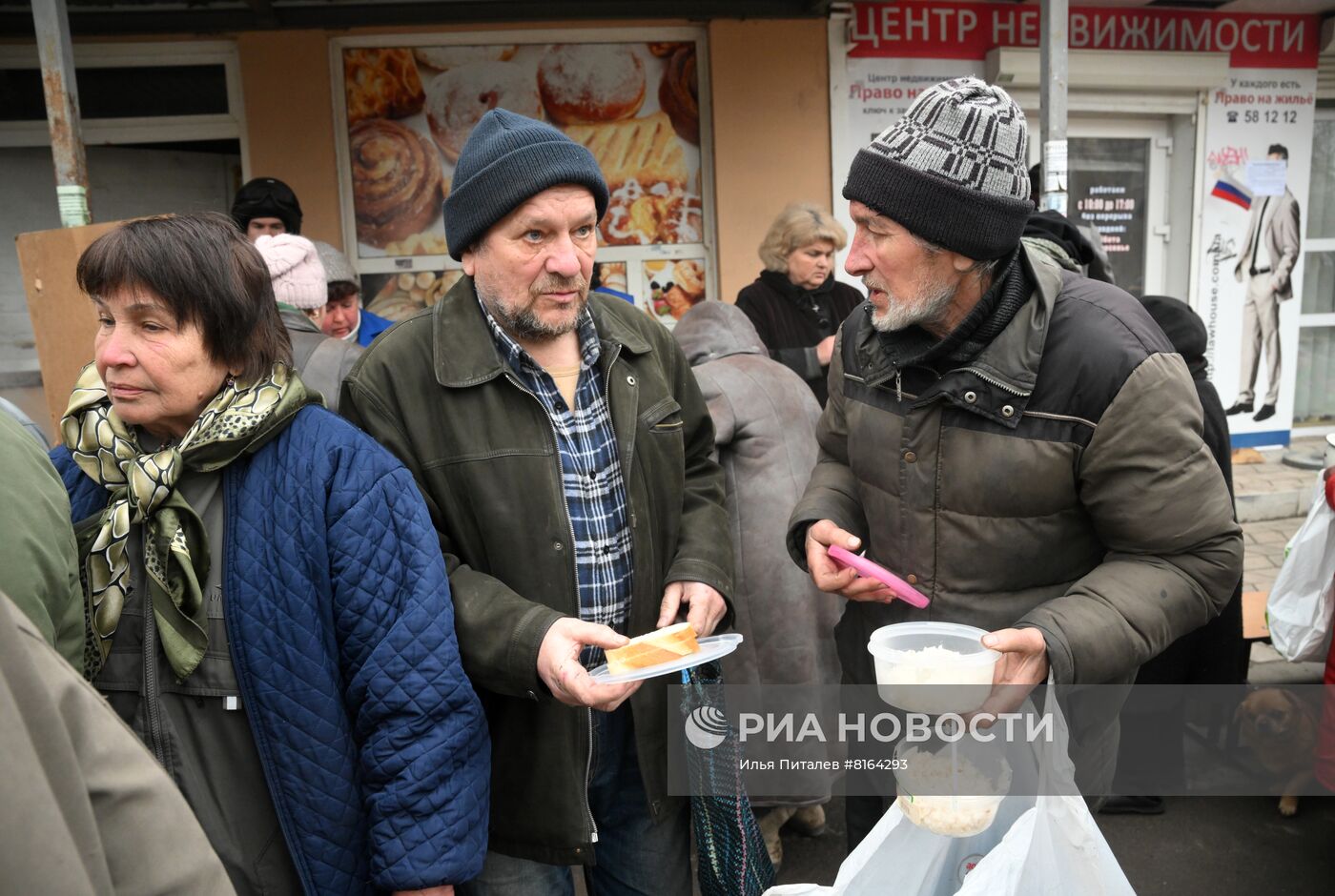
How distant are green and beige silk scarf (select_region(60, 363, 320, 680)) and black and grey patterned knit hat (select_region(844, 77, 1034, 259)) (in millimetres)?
1219

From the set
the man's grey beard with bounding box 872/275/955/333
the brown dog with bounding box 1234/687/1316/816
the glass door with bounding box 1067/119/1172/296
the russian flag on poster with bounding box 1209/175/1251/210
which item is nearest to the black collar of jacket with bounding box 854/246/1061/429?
the man's grey beard with bounding box 872/275/955/333

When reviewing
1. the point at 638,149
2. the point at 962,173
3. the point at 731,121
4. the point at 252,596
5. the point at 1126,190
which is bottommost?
the point at 252,596

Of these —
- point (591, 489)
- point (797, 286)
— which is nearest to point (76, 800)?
point (591, 489)

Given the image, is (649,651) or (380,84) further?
(380,84)

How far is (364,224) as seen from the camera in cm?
583

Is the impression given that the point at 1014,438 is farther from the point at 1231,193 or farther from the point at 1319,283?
the point at 1319,283

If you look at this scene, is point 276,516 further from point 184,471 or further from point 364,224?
point 364,224

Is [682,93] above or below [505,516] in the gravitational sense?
above

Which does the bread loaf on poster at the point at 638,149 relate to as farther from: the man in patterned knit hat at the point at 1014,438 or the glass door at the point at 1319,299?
the glass door at the point at 1319,299

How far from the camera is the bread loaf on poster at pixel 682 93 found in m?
6.00

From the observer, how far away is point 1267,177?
7.19m

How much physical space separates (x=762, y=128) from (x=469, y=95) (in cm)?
185

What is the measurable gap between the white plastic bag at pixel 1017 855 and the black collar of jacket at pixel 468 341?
3.65ft

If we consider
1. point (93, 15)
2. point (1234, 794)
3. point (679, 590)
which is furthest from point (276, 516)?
point (93, 15)
